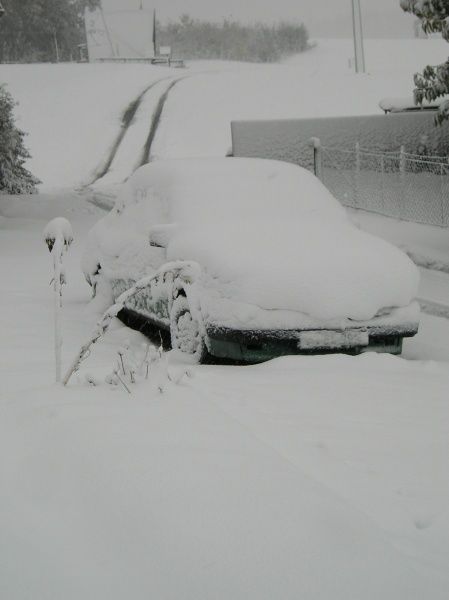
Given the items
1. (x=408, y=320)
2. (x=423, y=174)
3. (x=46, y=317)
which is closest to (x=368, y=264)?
(x=408, y=320)

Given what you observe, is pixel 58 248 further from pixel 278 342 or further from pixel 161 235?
pixel 161 235

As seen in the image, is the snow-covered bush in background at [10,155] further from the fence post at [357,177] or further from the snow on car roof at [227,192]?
the snow on car roof at [227,192]

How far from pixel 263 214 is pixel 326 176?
44.7 ft

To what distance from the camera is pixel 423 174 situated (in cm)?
1755

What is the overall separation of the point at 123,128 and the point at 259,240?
35.4 m

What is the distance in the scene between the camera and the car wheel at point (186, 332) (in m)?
7.11

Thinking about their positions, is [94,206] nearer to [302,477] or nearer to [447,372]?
[447,372]

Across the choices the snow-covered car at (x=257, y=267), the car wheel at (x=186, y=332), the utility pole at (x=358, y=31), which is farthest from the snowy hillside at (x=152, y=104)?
the car wheel at (x=186, y=332)

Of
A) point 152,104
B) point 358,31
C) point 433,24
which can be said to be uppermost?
point 358,31

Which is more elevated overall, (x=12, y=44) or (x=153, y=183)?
(x=12, y=44)

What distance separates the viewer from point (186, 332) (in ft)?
24.0

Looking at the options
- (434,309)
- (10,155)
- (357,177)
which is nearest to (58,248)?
(434,309)

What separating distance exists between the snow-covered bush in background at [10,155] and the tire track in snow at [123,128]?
169 inches

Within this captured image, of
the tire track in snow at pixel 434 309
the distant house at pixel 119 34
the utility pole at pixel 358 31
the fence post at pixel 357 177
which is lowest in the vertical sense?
the tire track in snow at pixel 434 309
